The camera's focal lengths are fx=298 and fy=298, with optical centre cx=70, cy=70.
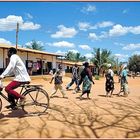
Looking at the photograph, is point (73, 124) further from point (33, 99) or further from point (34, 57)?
point (34, 57)

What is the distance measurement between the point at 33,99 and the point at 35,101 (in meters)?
0.07

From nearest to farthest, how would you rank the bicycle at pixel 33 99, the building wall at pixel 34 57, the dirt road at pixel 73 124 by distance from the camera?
the dirt road at pixel 73 124
the bicycle at pixel 33 99
the building wall at pixel 34 57

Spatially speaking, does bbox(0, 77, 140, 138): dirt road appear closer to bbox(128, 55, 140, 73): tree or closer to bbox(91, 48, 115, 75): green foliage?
bbox(91, 48, 115, 75): green foliage

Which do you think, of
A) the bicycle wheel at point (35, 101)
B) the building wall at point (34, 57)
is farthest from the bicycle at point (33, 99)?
the building wall at point (34, 57)

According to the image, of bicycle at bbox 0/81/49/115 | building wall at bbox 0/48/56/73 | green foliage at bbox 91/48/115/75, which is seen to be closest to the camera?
bicycle at bbox 0/81/49/115

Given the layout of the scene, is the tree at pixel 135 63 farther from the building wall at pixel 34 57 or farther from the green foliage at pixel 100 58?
the building wall at pixel 34 57

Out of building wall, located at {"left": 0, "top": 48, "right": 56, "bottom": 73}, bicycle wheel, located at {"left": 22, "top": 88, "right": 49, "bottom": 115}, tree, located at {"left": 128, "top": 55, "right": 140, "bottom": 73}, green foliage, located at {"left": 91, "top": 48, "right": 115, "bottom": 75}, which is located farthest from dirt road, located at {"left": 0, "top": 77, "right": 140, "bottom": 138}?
tree, located at {"left": 128, "top": 55, "right": 140, "bottom": 73}

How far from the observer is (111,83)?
13375 millimetres

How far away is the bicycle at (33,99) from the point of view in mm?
7688

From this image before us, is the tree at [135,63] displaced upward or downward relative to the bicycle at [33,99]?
upward

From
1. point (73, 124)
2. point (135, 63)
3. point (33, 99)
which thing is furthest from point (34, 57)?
point (135, 63)

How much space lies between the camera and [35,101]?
786 centimetres

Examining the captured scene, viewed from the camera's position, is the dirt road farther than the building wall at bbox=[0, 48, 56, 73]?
No

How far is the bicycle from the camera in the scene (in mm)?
7688
